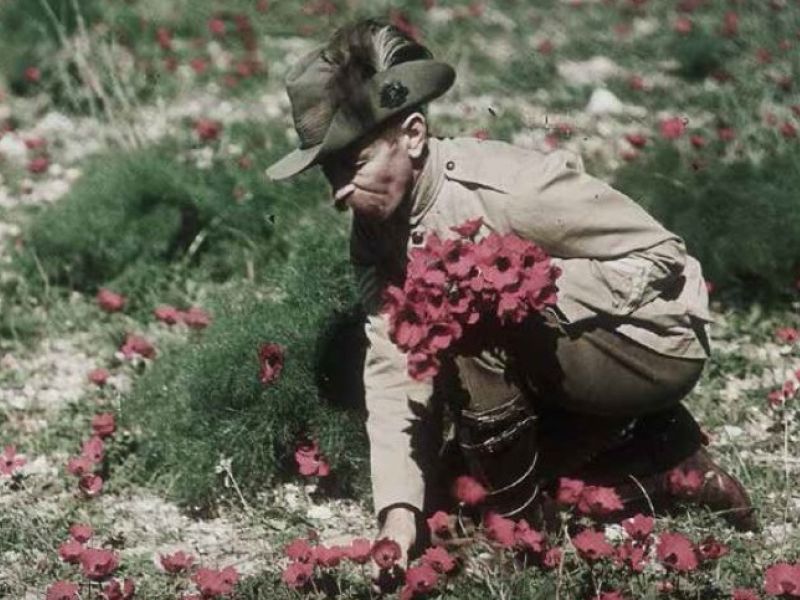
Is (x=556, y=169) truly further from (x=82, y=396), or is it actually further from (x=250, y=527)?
(x=82, y=396)

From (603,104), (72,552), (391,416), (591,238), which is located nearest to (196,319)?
(391,416)

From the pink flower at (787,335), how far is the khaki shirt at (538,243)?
3.40 ft

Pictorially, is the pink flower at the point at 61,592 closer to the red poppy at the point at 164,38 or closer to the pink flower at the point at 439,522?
the pink flower at the point at 439,522

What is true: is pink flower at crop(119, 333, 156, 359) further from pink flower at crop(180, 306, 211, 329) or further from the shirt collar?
the shirt collar

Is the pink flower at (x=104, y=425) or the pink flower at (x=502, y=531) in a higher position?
the pink flower at (x=502, y=531)

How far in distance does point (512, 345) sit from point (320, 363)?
97cm

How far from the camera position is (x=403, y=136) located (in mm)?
3010

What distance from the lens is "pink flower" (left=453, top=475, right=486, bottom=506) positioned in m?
3.11

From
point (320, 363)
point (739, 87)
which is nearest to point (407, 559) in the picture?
point (320, 363)

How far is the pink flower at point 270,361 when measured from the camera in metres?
3.70

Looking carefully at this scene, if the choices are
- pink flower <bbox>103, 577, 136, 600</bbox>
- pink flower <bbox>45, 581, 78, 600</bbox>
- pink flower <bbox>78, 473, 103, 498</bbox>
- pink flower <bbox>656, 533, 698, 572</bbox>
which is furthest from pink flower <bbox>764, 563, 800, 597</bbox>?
pink flower <bbox>78, 473, 103, 498</bbox>

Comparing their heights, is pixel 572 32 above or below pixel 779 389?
below

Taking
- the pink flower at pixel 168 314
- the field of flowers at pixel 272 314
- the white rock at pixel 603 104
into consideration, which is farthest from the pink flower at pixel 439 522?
the white rock at pixel 603 104

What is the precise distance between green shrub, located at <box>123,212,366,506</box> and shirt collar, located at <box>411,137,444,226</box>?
3.04 ft
